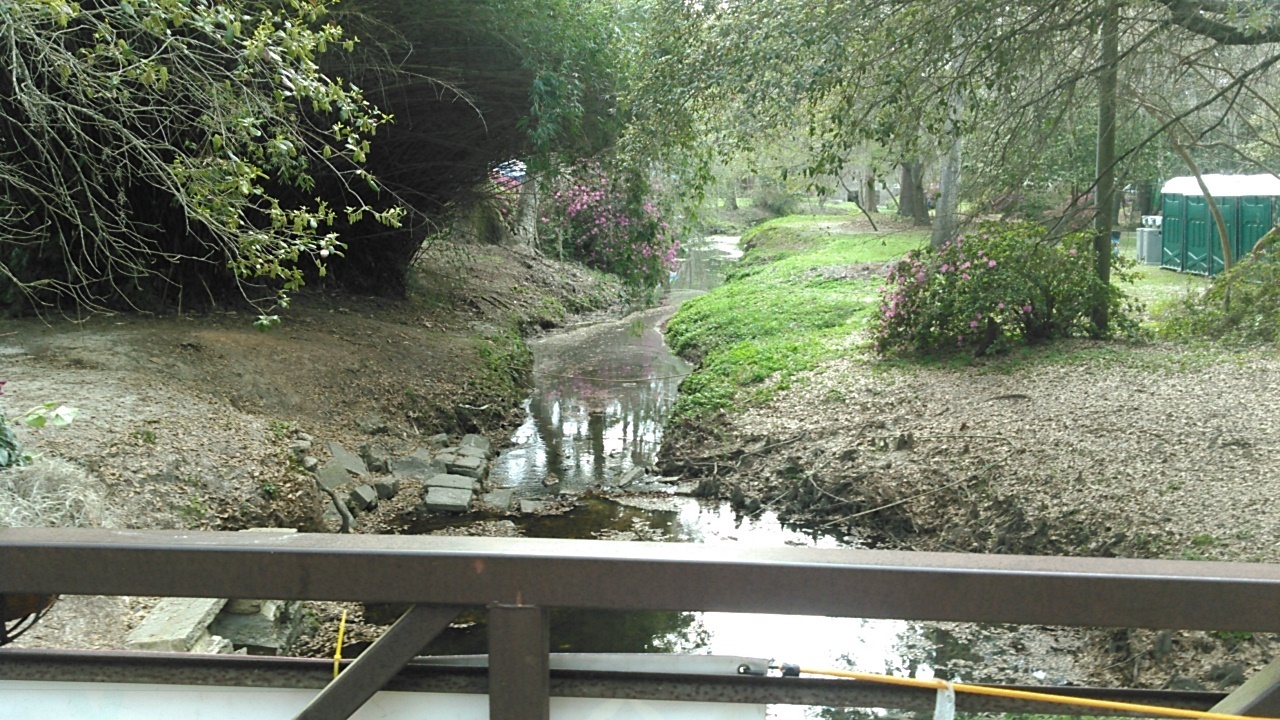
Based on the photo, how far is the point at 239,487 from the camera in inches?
273

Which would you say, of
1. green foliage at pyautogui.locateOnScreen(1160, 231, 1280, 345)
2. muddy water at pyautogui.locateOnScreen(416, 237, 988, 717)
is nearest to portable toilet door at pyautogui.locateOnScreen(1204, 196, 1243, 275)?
green foliage at pyautogui.locateOnScreen(1160, 231, 1280, 345)

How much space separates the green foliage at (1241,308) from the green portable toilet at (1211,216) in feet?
21.6

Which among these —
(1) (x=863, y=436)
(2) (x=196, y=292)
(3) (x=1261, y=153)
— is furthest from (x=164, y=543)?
(3) (x=1261, y=153)

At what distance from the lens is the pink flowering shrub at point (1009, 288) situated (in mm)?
10555

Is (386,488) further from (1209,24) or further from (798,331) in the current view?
(798,331)

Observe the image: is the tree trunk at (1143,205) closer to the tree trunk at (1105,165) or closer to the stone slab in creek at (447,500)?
the tree trunk at (1105,165)

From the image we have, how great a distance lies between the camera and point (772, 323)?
15.2 m

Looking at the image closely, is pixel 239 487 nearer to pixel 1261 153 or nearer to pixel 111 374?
pixel 111 374

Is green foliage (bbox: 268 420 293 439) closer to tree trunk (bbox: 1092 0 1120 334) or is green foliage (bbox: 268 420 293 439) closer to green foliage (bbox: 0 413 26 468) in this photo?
green foliage (bbox: 0 413 26 468)

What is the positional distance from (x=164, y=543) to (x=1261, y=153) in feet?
49.3

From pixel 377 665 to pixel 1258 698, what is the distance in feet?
4.71

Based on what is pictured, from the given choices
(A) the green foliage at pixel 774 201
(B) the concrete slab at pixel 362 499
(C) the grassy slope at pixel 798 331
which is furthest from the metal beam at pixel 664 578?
(A) the green foliage at pixel 774 201

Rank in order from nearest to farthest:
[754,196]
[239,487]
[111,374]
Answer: [239,487] < [111,374] < [754,196]

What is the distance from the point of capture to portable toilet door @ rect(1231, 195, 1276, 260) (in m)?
17.2
